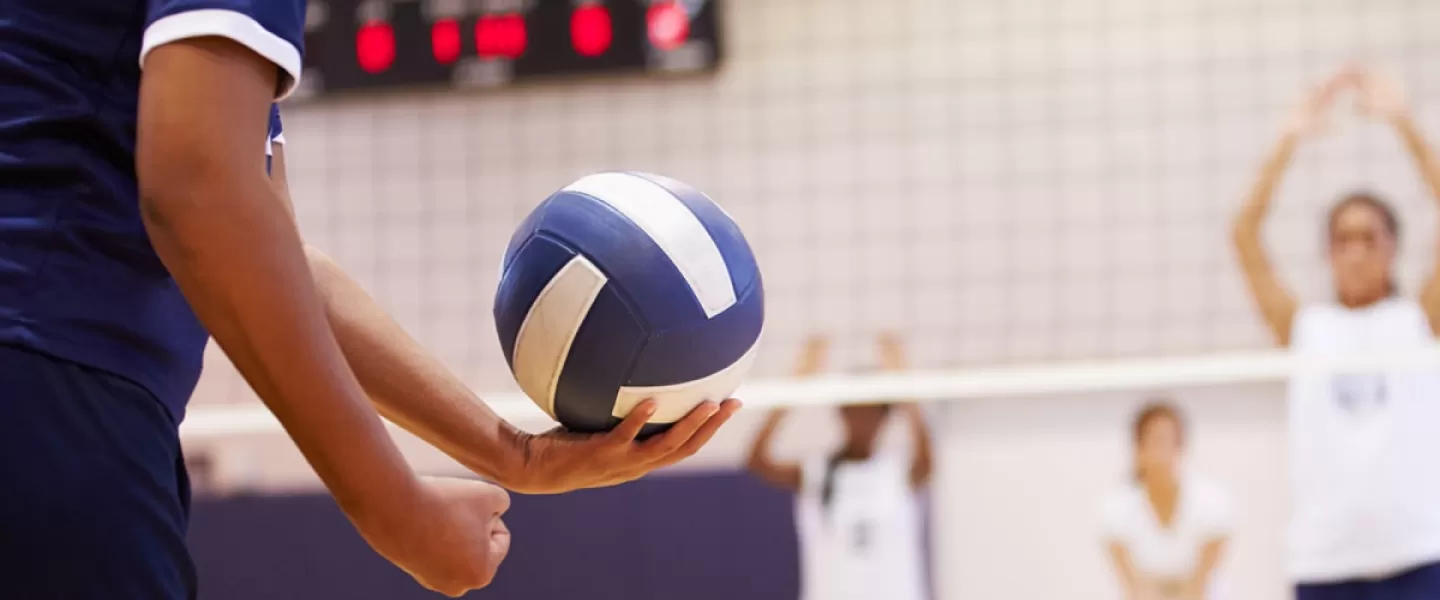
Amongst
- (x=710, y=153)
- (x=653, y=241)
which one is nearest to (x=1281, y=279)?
(x=710, y=153)

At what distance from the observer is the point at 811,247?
6.23m

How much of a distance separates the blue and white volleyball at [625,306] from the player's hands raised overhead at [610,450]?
0.07ft

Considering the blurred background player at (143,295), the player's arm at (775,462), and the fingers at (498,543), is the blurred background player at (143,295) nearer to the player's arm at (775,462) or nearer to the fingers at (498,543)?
the fingers at (498,543)

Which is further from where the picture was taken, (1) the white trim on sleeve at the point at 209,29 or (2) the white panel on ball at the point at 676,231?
(2) the white panel on ball at the point at 676,231

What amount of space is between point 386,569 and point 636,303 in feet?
16.6

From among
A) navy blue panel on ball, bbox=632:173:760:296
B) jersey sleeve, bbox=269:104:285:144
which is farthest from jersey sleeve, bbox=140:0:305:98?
navy blue panel on ball, bbox=632:173:760:296

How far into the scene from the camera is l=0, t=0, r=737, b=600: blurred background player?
1009mm

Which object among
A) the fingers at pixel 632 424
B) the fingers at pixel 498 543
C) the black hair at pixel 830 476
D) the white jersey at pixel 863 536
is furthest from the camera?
the black hair at pixel 830 476

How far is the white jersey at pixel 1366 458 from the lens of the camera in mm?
3984

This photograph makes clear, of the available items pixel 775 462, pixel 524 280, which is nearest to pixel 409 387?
pixel 524 280

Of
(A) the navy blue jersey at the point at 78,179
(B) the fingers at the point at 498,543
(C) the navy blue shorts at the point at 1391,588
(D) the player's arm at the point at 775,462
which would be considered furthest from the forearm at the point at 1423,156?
(A) the navy blue jersey at the point at 78,179

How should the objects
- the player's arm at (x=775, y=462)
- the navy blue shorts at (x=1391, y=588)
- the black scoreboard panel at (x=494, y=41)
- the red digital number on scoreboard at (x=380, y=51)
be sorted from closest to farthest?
the navy blue shorts at (x=1391, y=588), the player's arm at (x=775, y=462), the black scoreboard panel at (x=494, y=41), the red digital number on scoreboard at (x=380, y=51)

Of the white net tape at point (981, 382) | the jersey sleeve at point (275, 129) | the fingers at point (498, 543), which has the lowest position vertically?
the white net tape at point (981, 382)

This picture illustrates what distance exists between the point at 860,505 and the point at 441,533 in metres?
4.58
